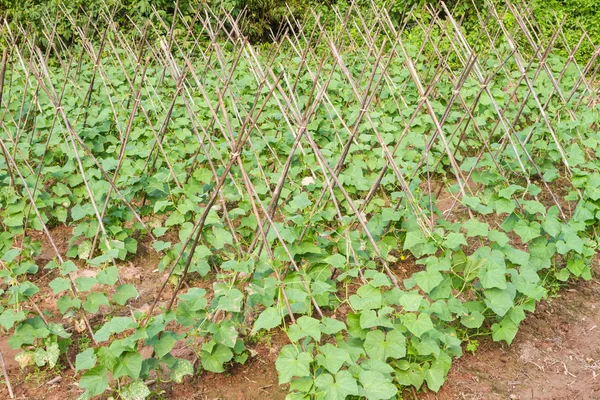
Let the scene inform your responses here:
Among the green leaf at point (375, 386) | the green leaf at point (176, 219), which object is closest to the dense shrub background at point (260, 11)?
the green leaf at point (176, 219)

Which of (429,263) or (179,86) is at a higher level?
(179,86)

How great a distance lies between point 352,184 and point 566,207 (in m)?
1.64

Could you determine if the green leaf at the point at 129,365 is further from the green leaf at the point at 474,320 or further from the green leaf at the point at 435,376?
the green leaf at the point at 474,320

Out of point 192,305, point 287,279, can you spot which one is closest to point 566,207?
point 287,279

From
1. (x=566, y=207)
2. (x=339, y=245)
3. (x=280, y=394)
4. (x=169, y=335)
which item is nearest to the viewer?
(x=169, y=335)

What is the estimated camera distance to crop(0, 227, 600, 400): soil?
2.75m

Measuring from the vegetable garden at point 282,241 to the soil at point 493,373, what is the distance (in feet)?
0.20

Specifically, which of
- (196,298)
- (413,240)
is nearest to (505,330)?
(413,240)

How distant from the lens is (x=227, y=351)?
2686mm

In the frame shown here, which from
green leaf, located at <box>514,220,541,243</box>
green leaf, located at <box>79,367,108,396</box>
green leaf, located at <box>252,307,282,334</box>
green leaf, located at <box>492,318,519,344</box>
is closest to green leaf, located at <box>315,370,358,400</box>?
green leaf, located at <box>252,307,282,334</box>

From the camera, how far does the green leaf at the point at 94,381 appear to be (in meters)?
2.37

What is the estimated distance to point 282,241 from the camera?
104 inches

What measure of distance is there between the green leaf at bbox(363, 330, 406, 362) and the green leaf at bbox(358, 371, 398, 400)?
16 centimetres

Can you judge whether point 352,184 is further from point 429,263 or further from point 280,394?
point 280,394
